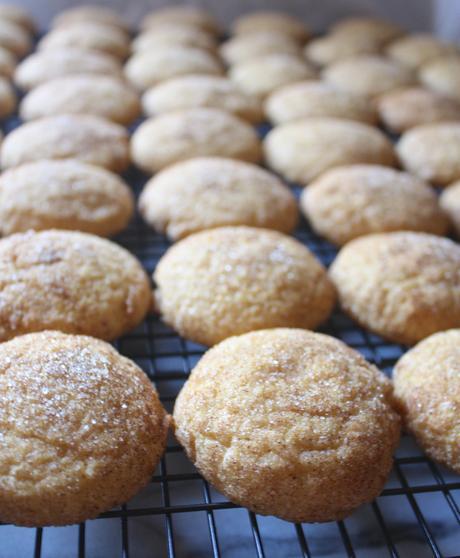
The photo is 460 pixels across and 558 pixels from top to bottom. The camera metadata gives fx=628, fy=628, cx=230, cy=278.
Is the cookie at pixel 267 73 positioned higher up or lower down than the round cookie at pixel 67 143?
lower down

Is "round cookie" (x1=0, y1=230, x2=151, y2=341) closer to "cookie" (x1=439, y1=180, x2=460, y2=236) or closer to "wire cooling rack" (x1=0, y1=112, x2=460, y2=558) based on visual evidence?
"wire cooling rack" (x1=0, y1=112, x2=460, y2=558)

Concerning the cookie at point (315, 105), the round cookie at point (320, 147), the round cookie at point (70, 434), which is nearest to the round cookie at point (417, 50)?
the cookie at point (315, 105)

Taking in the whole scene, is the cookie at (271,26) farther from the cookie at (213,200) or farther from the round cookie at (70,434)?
the round cookie at (70,434)

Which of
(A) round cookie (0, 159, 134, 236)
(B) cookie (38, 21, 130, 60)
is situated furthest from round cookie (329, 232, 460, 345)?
(B) cookie (38, 21, 130, 60)

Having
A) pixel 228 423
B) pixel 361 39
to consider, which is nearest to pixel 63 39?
pixel 361 39

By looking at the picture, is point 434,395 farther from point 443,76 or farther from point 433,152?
point 443,76

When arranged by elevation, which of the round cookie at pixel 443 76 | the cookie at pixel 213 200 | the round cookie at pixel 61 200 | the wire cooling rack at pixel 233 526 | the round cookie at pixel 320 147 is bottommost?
the wire cooling rack at pixel 233 526
